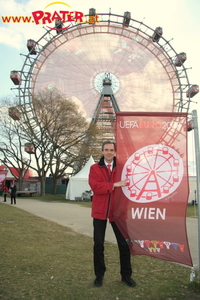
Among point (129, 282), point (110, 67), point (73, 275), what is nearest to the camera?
point (129, 282)

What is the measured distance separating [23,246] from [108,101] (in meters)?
33.3

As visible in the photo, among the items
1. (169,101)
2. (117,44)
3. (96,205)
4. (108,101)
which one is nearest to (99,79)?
(108,101)

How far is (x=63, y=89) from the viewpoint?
37062mm

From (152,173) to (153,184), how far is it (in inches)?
6.4

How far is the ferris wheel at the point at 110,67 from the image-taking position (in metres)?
36.7

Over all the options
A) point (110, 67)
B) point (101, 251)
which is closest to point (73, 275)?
point (101, 251)

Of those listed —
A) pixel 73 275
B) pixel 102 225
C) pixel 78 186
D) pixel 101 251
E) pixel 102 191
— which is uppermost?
pixel 102 191

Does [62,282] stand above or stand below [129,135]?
below

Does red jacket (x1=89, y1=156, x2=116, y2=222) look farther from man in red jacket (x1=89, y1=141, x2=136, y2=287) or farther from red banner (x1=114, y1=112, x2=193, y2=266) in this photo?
red banner (x1=114, y1=112, x2=193, y2=266)

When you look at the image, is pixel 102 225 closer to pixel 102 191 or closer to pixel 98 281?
pixel 102 191

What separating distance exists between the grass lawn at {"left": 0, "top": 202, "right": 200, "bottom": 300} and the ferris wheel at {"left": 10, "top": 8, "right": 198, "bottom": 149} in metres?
31.6

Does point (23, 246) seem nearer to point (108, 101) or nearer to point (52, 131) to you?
point (52, 131)

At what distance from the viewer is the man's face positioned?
4.01 m

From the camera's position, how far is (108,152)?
400 centimetres
